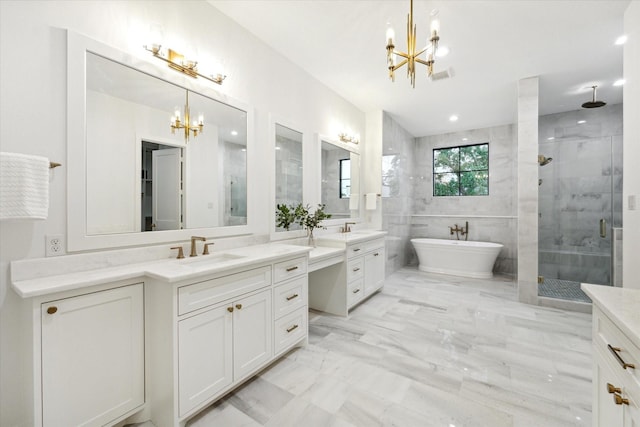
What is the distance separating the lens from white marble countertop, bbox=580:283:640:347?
2.84ft

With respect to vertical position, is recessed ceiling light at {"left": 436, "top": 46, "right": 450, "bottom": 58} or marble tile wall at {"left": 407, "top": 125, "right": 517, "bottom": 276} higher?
recessed ceiling light at {"left": 436, "top": 46, "right": 450, "bottom": 58}

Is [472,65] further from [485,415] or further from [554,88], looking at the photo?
[485,415]

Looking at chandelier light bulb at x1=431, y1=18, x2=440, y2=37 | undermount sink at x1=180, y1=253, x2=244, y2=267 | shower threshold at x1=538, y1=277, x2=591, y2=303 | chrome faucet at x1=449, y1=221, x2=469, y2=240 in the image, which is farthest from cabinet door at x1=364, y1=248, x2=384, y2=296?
chrome faucet at x1=449, y1=221, x2=469, y2=240

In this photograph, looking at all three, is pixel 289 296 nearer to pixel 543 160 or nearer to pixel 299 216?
pixel 299 216

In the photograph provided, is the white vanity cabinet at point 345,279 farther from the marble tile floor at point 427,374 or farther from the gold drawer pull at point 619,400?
the gold drawer pull at point 619,400

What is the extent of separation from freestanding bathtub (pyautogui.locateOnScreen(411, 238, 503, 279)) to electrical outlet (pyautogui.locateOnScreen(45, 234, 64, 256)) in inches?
210

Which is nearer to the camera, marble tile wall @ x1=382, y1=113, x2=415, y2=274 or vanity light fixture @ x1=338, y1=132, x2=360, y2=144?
vanity light fixture @ x1=338, y1=132, x2=360, y2=144

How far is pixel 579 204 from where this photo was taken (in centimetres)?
417

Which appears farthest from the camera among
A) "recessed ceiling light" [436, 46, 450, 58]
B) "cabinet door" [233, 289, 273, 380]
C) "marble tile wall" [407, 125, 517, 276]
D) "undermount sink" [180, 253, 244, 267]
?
"marble tile wall" [407, 125, 517, 276]

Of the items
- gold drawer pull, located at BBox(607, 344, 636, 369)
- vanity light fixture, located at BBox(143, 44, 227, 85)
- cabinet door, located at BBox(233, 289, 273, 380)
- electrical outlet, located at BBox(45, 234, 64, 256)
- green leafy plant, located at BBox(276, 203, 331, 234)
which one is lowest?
cabinet door, located at BBox(233, 289, 273, 380)

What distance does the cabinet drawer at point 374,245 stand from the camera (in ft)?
12.2

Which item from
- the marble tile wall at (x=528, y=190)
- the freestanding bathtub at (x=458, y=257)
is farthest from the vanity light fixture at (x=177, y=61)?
the freestanding bathtub at (x=458, y=257)

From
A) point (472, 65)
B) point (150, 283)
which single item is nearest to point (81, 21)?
point (150, 283)

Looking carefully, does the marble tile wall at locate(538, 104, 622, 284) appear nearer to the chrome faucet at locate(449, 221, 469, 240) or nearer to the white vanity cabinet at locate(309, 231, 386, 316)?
the chrome faucet at locate(449, 221, 469, 240)
